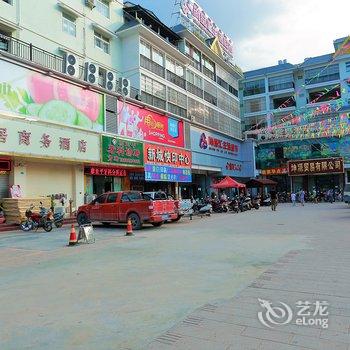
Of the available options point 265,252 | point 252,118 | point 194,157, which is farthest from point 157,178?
point 252,118

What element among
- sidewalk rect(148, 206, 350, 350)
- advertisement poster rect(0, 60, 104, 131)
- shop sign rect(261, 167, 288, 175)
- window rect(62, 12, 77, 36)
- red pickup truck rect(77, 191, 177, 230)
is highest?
window rect(62, 12, 77, 36)

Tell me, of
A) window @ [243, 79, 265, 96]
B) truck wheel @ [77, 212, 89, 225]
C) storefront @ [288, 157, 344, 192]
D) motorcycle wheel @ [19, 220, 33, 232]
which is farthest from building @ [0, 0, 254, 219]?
window @ [243, 79, 265, 96]

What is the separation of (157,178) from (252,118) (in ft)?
103

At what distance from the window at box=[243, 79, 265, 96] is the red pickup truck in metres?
41.0

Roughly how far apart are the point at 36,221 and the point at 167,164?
13.7 metres

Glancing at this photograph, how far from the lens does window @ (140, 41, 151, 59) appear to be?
2875 centimetres

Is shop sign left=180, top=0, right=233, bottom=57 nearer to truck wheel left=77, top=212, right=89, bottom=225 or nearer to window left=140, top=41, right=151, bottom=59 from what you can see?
window left=140, top=41, right=151, bottom=59

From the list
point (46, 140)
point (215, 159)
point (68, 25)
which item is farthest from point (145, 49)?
point (46, 140)

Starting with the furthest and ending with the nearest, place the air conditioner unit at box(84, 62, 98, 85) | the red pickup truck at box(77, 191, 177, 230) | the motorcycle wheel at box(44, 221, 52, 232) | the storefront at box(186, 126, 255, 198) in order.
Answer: the storefront at box(186, 126, 255, 198)
the air conditioner unit at box(84, 62, 98, 85)
the motorcycle wheel at box(44, 221, 52, 232)
the red pickup truck at box(77, 191, 177, 230)

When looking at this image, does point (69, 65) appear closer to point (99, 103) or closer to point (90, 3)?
point (99, 103)

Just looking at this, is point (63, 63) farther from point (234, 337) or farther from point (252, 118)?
point (252, 118)

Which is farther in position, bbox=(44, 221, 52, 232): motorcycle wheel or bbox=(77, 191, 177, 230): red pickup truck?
bbox=(44, 221, 52, 232): motorcycle wheel

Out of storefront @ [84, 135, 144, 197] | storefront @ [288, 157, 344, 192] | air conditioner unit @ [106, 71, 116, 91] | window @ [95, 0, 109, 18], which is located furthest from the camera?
storefront @ [288, 157, 344, 192]

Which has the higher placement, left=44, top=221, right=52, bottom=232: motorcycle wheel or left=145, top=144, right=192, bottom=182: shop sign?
left=145, top=144, right=192, bottom=182: shop sign
